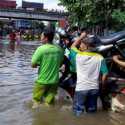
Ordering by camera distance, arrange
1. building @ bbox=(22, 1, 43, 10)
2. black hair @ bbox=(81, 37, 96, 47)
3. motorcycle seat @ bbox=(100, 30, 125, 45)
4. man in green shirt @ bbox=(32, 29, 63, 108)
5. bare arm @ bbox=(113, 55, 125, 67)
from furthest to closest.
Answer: building @ bbox=(22, 1, 43, 10)
motorcycle seat @ bbox=(100, 30, 125, 45)
man in green shirt @ bbox=(32, 29, 63, 108)
bare arm @ bbox=(113, 55, 125, 67)
black hair @ bbox=(81, 37, 96, 47)

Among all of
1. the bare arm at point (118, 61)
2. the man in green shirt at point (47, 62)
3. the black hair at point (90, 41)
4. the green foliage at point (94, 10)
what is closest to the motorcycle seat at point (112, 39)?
the bare arm at point (118, 61)

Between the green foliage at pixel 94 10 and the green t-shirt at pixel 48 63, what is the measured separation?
11.4 meters

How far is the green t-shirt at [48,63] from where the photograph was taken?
829 centimetres

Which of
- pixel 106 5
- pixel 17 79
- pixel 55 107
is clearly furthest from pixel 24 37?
pixel 55 107

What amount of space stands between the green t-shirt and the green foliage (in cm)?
1143

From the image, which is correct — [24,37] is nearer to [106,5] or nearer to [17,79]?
[106,5]

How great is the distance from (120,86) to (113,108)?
1.36 ft

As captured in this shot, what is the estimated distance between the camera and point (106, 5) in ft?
69.3

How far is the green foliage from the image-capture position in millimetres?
20609

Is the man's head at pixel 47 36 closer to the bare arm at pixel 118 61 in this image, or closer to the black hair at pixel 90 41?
the black hair at pixel 90 41

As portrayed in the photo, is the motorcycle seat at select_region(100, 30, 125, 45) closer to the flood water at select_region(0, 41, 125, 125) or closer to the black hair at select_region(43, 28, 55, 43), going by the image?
the black hair at select_region(43, 28, 55, 43)

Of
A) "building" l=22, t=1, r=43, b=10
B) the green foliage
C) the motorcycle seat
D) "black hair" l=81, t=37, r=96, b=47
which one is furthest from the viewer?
"building" l=22, t=1, r=43, b=10

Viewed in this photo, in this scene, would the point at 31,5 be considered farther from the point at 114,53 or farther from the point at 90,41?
the point at 90,41

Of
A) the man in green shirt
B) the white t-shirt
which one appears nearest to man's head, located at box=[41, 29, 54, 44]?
the man in green shirt
